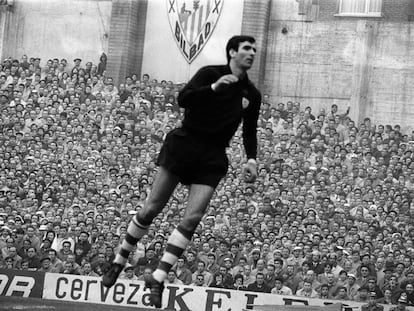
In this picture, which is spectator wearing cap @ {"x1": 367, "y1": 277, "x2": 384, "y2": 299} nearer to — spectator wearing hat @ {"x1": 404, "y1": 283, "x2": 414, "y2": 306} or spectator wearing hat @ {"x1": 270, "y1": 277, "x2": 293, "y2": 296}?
spectator wearing hat @ {"x1": 404, "y1": 283, "x2": 414, "y2": 306}

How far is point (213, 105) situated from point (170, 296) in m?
9.20

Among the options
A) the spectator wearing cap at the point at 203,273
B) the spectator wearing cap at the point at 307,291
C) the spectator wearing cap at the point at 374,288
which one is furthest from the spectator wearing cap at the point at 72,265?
the spectator wearing cap at the point at 374,288

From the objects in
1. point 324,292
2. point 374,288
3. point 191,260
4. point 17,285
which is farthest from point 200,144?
point 17,285

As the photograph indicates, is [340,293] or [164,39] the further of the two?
[164,39]

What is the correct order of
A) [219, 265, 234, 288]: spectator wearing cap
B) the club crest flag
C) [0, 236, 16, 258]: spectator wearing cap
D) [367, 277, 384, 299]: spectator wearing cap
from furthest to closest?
the club crest flag, [0, 236, 16, 258]: spectator wearing cap, [219, 265, 234, 288]: spectator wearing cap, [367, 277, 384, 299]: spectator wearing cap

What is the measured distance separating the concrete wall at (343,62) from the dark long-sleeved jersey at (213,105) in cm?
2271

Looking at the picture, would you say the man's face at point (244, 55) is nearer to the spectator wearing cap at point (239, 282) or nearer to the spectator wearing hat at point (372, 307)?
the spectator wearing hat at point (372, 307)

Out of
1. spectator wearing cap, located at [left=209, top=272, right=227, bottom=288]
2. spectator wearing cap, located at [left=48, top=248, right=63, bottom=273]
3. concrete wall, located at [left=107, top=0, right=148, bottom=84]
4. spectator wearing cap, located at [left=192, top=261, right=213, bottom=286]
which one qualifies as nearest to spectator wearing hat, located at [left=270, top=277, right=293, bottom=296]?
spectator wearing cap, located at [left=209, top=272, right=227, bottom=288]

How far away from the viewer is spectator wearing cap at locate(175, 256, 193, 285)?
1881cm

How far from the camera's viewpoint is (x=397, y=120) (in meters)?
32.0

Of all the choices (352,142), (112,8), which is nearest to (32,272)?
(352,142)

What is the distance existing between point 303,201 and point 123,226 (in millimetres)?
3618

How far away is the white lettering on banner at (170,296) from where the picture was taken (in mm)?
17619

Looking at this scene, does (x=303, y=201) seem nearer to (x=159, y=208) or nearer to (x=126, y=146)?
(x=126, y=146)
